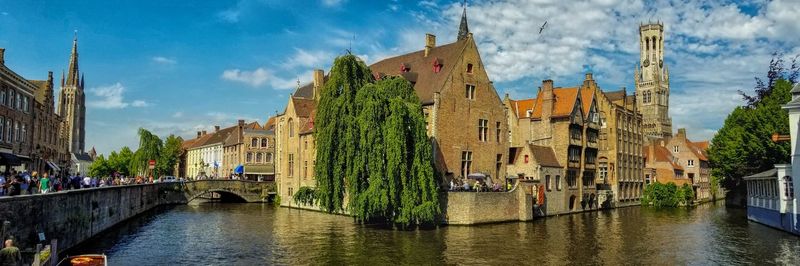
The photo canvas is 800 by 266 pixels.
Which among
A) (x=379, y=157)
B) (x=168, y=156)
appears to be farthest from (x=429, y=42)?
(x=168, y=156)

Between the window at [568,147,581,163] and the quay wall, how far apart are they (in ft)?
127

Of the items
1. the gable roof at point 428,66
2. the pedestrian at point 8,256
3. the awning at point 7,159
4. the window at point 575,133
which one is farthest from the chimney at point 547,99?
the pedestrian at point 8,256

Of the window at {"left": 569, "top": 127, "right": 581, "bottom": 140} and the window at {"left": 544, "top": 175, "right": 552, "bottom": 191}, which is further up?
the window at {"left": 569, "top": 127, "right": 581, "bottom": 140}

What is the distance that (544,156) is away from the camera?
51406 mm

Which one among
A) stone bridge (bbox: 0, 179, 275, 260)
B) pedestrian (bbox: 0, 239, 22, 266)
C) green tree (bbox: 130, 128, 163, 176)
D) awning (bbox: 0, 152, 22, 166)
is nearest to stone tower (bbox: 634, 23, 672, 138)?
green tree (bbox: 130, 128, 163, 176)

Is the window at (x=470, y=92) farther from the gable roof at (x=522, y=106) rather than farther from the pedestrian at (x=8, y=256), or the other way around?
the pedestrian at (x=8, y=256)

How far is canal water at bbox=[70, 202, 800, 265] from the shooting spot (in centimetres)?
2695

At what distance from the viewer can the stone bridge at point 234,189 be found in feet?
214

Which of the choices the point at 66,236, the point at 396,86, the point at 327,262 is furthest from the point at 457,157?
the point at 66,236

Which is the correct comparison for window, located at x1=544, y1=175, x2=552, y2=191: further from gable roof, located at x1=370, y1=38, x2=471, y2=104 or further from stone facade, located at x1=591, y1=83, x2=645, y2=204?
stone facade, located at x1=591, y1=83, x2=645, y2=204

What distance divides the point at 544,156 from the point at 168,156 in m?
69.5

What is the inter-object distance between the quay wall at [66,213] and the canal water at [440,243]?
107 centimetres

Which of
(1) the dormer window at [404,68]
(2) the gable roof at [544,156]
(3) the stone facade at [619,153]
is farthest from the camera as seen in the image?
(3) the stone facade at [619,153]

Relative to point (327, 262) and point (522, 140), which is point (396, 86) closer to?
point (327, 262)
